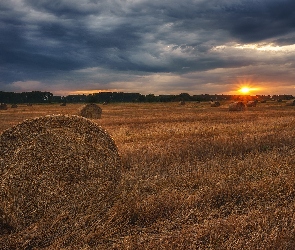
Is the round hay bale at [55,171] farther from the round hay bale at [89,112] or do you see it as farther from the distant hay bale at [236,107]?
the distant hay bale at [236,107]

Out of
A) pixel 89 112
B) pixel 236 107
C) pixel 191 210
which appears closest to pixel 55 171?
pixel 191 210

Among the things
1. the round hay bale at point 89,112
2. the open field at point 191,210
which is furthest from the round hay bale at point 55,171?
the round hay bale at point 89,112

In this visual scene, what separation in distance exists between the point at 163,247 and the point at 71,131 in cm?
358

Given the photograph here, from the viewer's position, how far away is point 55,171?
20.6 ft

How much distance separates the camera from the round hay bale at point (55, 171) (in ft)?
18.8

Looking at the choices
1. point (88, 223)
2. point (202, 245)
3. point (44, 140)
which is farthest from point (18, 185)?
point (202, 245)

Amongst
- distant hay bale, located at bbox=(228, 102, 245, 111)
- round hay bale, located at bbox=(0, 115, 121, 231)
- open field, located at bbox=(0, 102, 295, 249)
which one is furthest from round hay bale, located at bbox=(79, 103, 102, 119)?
round hay bale, located at bbox=(0, 115, 121, 231)

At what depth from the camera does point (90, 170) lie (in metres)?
6.61

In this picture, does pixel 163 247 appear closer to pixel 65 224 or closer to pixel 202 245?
pixel 202 245

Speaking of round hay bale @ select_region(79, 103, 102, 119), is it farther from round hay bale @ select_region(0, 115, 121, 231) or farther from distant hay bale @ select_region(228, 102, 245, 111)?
round hay bale @ select_region(0, 115, 121, 231)

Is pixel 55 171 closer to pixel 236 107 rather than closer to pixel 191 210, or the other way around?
pixel 191 210

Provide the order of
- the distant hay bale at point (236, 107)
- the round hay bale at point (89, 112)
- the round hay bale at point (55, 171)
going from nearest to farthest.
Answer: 1. the round hay bale at point (55, 171)
2. the round hay bale at point (89, 112)
3. the distant hay bale at point (236, 107)

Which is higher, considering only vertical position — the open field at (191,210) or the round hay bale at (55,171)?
the round hay bale at (55,171)

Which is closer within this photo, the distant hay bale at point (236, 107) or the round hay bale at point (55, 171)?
the round hay bale at point (55, 171)
